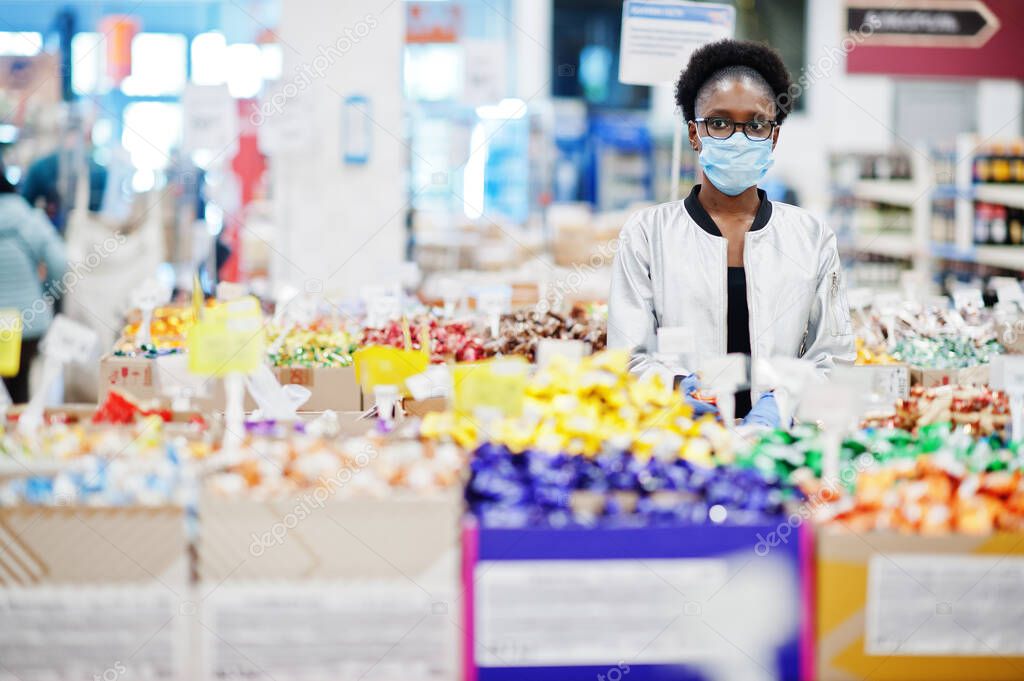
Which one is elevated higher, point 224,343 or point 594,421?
point 224,343

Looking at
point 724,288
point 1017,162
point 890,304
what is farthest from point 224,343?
point 1017,162

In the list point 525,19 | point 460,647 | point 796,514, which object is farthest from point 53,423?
point 525,19

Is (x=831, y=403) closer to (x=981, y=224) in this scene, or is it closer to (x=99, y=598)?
(x=99, y=598)

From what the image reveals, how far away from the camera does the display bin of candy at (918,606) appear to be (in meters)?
1.65

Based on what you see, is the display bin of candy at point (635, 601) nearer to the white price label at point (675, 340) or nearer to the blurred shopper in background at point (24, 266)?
the white price label at point (675, 340)

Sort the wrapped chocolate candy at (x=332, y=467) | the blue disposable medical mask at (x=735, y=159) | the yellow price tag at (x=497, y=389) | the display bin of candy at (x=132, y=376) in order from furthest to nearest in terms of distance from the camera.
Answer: the display bin of candy at (x=132, y=376) < the blue disposable medical mask at (x=735, y=159) < the yellow price tag at (x=497, y=389) < the wrapped chocolate candy at (x=332, y=467)

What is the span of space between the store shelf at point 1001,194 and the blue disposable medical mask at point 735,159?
460cm

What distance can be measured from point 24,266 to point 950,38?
4.76 m

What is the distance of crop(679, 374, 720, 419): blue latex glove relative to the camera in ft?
8.36

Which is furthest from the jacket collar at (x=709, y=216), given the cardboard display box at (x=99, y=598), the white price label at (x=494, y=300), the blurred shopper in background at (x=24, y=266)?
the blurred shopper in background at (x=24, y=266)

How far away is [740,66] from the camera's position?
2.83 m
